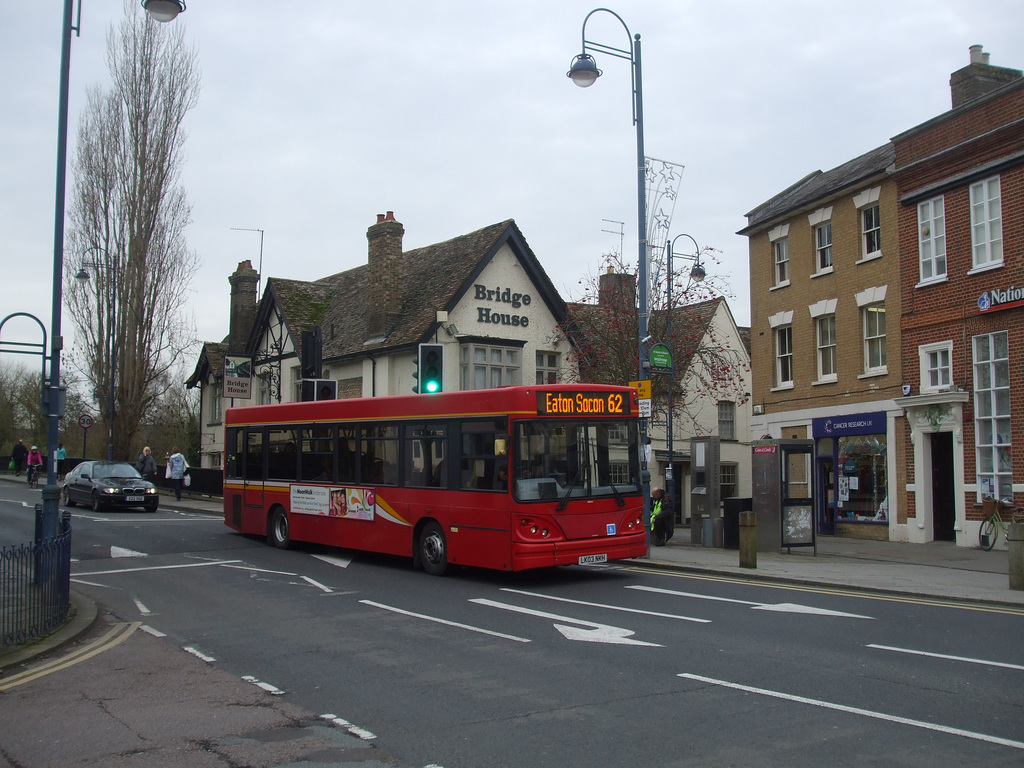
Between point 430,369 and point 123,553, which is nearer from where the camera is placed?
point 430,369

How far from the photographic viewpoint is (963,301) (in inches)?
808

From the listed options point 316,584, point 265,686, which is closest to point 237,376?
point 316,584

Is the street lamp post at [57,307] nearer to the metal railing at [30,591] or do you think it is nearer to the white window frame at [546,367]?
the metal railing at [30,591]

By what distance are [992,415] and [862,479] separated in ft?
15.2

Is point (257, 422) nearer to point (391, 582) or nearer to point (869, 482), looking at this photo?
point (391, 582)

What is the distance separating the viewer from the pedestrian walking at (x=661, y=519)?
20438 millimetres

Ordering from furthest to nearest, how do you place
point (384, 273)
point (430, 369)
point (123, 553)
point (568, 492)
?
point (384, 273), point (123, 553), point (430, 369), point (568, 492)

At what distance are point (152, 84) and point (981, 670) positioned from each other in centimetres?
3906

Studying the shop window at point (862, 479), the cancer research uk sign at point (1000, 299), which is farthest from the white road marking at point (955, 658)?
the shop window at point (862, 479)

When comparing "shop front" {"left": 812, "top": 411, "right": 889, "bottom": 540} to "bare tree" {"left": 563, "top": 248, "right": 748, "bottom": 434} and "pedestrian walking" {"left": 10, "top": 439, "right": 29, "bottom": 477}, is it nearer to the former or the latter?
"bare tree" {"left": 563, "top": 248, "right": 748, "bottom": 434}

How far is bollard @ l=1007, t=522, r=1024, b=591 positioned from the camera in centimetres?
1327

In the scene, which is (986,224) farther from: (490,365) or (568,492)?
(490,365)

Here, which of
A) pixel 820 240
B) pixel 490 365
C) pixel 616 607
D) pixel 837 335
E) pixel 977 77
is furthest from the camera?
pixel 490 365

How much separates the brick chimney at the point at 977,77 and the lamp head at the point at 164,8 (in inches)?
712
